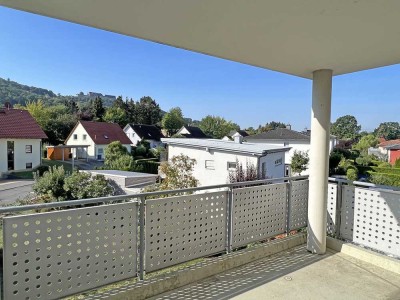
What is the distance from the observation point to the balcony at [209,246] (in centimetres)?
181

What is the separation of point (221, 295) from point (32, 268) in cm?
149

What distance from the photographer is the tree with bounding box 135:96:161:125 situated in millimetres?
48844

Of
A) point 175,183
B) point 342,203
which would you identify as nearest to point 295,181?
point 342,203

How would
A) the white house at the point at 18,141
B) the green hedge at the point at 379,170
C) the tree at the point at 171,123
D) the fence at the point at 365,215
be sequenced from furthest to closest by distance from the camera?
the tree at the point at 171,123 < the green hedge at the point at 379,170 < the white house at the point at 18,141 < the fence at the point at 365,215

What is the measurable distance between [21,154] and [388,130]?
79.1 meters

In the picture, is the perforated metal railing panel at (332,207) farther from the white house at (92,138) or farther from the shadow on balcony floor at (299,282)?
the white house at (92,138)

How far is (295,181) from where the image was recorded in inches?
141

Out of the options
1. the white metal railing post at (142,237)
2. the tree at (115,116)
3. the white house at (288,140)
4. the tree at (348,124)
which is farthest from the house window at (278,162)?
the tree at (348,124)

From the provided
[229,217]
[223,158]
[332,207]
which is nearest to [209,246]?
[229,217]

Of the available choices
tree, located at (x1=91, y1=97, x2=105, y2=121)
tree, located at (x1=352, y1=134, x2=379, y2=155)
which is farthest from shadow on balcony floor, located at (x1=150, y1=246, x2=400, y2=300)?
tree, located at (x1=352, y1=134, x2=379, y2=155)

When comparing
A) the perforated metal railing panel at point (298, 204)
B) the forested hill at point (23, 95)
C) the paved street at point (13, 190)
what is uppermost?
the forested hill at point (23, 95)

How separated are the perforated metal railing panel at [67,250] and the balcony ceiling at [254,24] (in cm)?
132

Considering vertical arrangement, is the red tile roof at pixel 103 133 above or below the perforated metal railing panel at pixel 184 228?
above

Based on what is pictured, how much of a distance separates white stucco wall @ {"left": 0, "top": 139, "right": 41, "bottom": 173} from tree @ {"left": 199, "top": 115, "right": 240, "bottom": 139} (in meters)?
31.4
